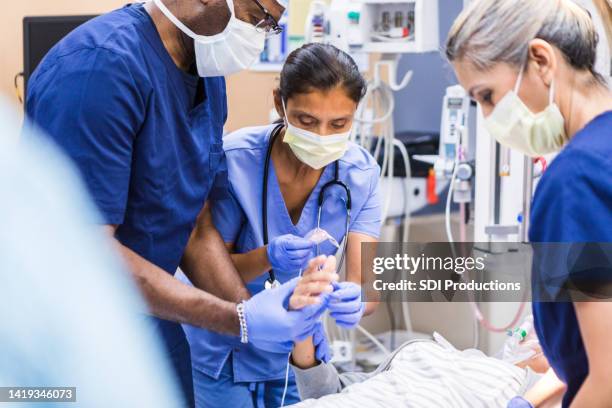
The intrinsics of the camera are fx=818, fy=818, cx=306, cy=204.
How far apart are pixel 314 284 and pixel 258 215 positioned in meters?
0.46

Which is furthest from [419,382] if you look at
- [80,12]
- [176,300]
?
[80,12]

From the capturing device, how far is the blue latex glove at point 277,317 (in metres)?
1.59

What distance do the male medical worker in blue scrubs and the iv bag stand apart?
→ 0.98ft

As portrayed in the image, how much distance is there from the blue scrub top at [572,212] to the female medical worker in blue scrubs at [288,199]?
699 mm

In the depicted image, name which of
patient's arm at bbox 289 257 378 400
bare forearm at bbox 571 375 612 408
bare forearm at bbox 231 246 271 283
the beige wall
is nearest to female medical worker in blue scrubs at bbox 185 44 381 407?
bare forearm at bbox 231 246 271 283

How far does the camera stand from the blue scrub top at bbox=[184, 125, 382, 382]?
6.56 ft

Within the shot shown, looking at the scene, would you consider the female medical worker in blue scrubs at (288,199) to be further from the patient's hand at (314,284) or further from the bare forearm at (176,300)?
the bare forearm at (176,300)

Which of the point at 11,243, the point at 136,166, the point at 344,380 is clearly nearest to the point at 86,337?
the point at 11,243

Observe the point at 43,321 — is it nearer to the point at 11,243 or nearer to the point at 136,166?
the point at 11,243

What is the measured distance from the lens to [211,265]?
1.89 meters

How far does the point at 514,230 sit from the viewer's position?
9.30 feet

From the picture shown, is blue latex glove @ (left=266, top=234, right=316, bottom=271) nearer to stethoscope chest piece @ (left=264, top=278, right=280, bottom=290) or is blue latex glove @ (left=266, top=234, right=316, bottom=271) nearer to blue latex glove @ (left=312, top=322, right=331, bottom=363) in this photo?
stethoscope chest piece @ (left=264, top=278, right=280, bottom=290)

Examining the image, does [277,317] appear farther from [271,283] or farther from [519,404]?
[519,404]

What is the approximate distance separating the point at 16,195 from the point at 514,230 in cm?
195
